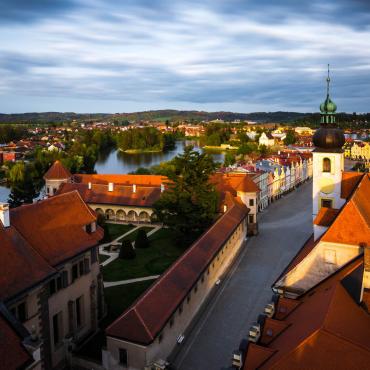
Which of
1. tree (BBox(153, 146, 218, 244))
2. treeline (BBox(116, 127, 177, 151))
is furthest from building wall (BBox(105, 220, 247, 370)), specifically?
treeline (BBox(116, 127, 177, 151))

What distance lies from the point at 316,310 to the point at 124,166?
301ft

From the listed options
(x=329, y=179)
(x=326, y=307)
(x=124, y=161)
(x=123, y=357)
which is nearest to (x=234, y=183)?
(x=329, y=179)

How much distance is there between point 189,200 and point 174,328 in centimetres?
1695

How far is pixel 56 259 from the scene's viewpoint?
19734mm

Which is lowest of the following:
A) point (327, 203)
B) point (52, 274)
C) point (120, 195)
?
point (120, 195)

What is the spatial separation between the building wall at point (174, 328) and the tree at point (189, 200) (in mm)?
4199

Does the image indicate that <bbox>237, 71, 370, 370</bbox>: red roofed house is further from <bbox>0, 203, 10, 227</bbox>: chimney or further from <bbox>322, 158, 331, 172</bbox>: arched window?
<bbox>0, 203, 10, 227</bbox>: chimney

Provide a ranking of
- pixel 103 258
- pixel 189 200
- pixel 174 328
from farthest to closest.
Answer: pixel 189 200 < pixel 103 258 < pixel 174 328

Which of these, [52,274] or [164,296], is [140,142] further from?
[52,274]

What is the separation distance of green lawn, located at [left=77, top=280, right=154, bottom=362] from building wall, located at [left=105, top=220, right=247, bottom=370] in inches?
85.2

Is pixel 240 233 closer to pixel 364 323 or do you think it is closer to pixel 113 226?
pixel 113 226

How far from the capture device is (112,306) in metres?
25.6

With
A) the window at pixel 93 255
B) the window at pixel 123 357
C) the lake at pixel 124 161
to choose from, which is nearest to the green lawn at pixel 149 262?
the window at pixel 93 255

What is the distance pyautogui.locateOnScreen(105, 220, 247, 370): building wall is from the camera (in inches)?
701
